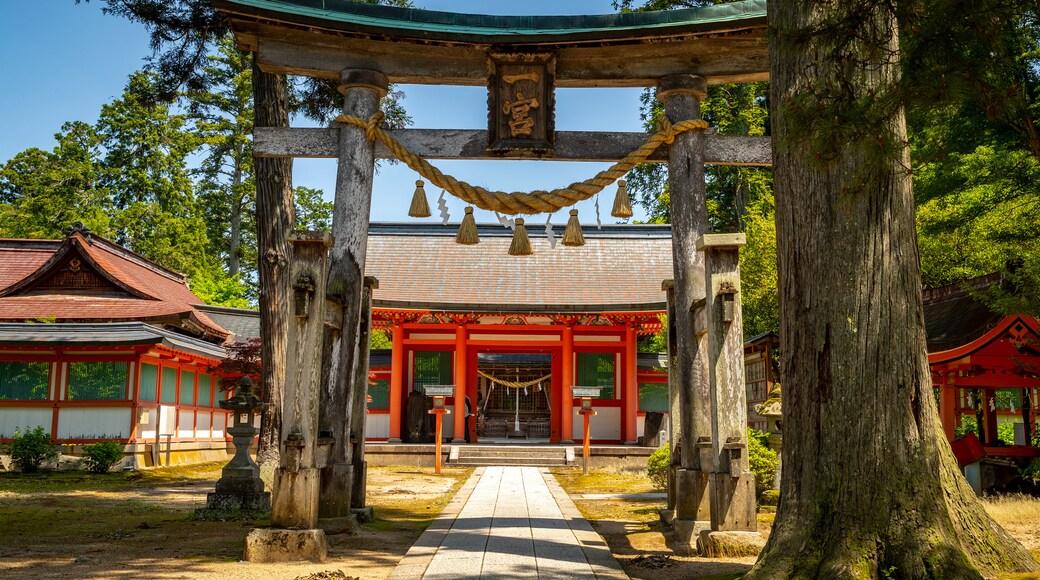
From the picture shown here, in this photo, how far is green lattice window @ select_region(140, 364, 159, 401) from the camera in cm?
1669

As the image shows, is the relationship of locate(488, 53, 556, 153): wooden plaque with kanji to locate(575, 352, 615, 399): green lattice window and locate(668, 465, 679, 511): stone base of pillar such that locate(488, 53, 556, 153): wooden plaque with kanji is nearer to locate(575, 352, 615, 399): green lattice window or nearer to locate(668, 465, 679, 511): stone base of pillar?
locate(668, 465, 679, 511): stone base of pillar

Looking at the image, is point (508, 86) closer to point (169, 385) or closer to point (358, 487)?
point (358, 487)

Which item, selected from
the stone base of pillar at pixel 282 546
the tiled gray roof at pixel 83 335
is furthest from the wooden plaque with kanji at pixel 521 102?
the tiled gray roof at pixel 83 335

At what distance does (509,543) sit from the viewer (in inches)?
240

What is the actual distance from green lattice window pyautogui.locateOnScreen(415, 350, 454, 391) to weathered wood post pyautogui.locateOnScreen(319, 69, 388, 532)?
12.5m

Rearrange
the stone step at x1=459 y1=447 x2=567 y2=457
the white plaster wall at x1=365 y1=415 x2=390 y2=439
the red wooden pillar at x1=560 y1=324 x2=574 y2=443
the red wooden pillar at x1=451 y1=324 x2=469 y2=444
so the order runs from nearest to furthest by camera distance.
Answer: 1. the stone step at x1=459 y1=447 x2=567 y2=457
2. the red wooden pillar at x1=451 y1=324 x2=469 y2=444
3. the red wooden pillar at x1=560 y1=324 x2=574 y2=443
4. the white plaster wall at x1=365 y1=415 x2=390 y2=439

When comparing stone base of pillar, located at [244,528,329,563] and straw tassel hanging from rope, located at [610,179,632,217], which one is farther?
straw tassel hanging from rope, located at [610,179,632,217]

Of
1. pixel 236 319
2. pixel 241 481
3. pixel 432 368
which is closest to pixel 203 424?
pixel 432 368

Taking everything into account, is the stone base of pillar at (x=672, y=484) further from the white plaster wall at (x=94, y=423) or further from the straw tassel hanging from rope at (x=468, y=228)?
the white plaster wall at (x=94, y=423)

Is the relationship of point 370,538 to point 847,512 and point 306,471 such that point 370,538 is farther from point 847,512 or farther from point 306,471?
point 847,512

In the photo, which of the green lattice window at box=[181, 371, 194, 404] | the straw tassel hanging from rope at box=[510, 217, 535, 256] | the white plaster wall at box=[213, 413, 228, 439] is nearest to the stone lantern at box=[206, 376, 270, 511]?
the straw tassel hanging from rope at box=[510, 217, 535, 256]

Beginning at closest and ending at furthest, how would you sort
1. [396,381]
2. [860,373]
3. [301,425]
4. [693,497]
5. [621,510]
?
[860,373] < [301,425] < [693,497] < [621,510] < [396,381]

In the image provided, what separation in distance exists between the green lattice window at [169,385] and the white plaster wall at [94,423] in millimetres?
1509

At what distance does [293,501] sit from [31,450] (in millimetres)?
11779
